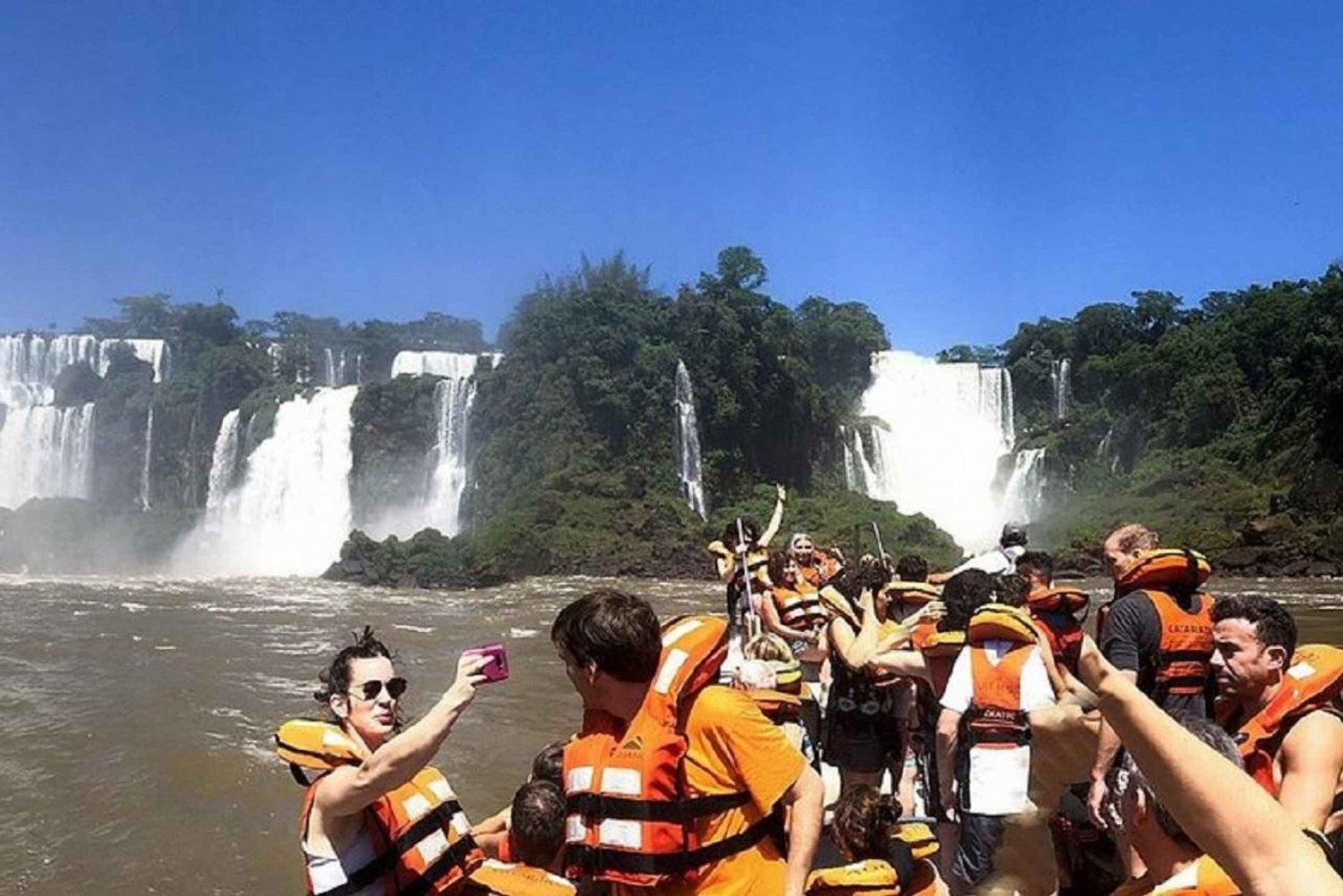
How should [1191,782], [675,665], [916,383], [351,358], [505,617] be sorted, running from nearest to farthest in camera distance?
[1191,782], [675,665], [505,617], [916,383], [351,358]

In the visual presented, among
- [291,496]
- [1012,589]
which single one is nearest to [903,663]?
[1012,589]

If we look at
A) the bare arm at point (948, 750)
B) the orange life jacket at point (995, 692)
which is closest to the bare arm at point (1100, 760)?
the orange life jacket at point (995, 692)

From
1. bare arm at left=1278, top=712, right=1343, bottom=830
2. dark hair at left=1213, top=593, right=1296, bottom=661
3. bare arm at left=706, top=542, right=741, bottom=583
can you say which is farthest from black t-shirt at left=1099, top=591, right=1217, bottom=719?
bare arm at left=706, top=542, right=741, bottom=583

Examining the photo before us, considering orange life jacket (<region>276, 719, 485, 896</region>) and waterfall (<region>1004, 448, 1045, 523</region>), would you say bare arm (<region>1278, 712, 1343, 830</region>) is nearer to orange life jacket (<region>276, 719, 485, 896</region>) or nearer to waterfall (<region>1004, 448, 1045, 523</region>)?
orange life jacket (<region>276, 719, 485, 896</region>)

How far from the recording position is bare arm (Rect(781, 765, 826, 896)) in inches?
103

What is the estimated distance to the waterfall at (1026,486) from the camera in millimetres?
48969

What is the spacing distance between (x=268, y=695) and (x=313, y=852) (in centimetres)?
1143

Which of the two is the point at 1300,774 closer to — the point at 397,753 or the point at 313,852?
the point at 397,753

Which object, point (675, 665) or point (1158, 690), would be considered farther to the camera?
point (1158, 690)

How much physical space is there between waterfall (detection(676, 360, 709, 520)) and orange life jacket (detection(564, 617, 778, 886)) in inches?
1730

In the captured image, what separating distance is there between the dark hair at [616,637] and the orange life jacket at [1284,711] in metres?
1.78

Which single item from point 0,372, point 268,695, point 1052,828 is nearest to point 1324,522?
point 268,695

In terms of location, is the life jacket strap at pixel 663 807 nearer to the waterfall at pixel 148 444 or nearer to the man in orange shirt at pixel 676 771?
the man in orange shirt at pixel 676 771

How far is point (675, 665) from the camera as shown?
2611mm
